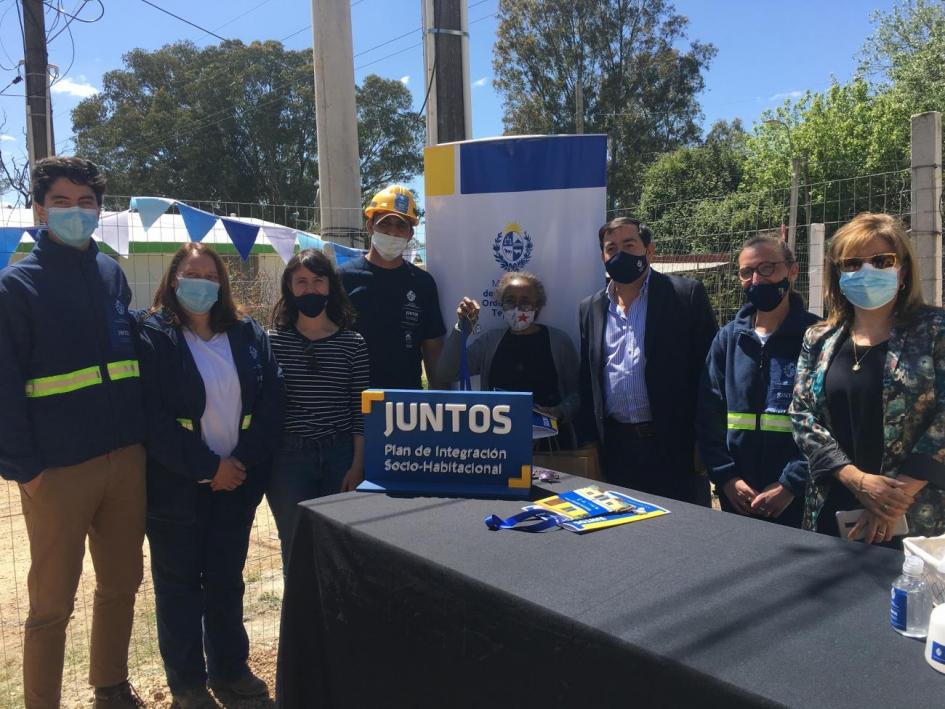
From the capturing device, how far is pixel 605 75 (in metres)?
33.3

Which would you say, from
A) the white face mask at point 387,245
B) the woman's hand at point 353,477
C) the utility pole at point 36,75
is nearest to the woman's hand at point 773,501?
the woman's hand at point 353,477

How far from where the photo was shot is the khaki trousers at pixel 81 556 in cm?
241

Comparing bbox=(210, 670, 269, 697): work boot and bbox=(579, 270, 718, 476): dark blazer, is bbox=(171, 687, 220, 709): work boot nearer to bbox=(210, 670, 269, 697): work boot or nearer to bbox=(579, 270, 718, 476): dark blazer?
bbox=(210, 670, 269, 697): work boot

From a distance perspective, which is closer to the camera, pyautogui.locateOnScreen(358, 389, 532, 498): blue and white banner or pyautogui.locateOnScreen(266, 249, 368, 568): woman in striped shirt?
pyautogui.locateOnScreen(358, 389, 532, 498): blue and white banner

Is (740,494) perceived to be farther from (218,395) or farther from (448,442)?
(218,395)

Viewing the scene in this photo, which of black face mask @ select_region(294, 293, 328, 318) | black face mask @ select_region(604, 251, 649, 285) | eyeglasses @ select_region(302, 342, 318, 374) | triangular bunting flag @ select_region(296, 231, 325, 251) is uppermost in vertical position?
triangular bunting flag @ select_region(296, 231, 325, 251)

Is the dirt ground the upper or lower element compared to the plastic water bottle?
lower

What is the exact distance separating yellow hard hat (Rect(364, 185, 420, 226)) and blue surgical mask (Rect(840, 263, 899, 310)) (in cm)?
195

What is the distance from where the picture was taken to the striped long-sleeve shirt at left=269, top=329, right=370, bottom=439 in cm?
285

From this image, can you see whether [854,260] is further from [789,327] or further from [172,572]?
[172,572]

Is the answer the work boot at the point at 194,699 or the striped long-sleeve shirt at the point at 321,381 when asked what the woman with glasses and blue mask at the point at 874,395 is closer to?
the striped long-sleeve shirt at the point at 321,381

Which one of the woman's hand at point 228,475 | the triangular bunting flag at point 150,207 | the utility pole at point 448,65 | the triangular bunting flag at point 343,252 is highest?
the utility pole at point 448,65

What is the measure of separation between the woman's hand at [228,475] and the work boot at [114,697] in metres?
0.83

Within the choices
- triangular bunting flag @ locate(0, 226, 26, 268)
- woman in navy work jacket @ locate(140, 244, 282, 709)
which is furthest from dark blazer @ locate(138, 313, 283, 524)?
triangular bunting flag @ locate(0, 226, 26, 268)
